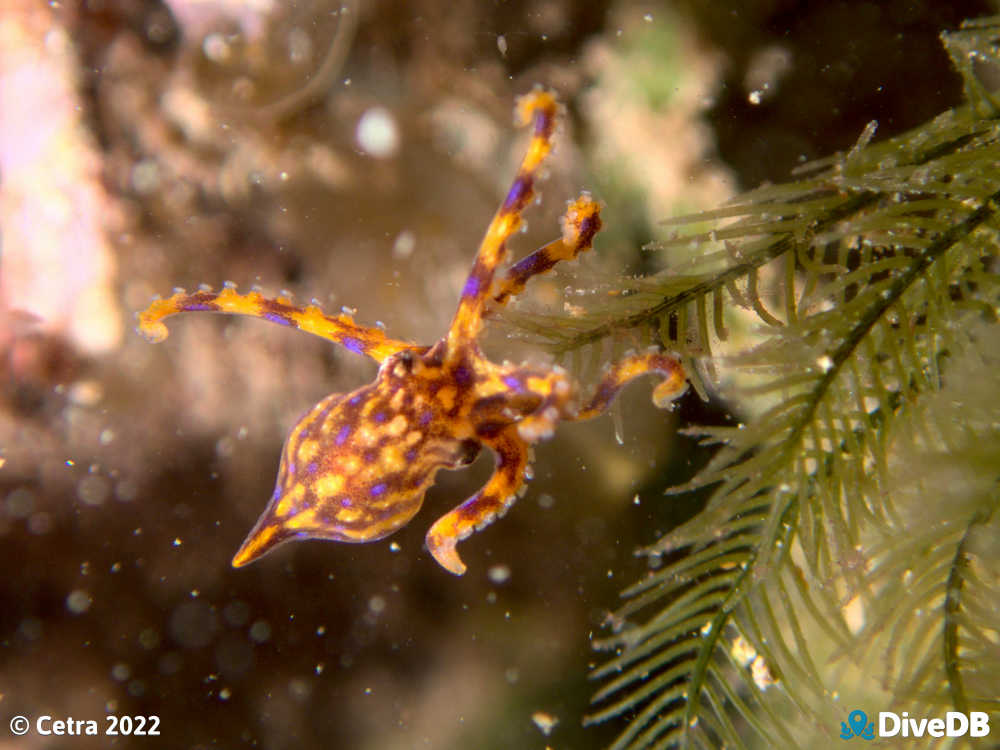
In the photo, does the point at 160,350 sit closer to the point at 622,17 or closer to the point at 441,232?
the point at 441,232

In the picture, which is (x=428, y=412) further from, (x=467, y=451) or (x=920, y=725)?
(x=920, y=725)

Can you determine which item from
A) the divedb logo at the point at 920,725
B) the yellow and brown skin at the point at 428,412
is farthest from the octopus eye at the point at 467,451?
the divedb logo at the point at 920,725

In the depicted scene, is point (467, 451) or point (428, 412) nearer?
point (428, 412)

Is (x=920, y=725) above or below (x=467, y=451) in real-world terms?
below

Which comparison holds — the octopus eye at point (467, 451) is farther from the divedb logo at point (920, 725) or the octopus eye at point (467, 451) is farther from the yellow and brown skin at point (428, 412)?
the divedb logo at point (920, 725)

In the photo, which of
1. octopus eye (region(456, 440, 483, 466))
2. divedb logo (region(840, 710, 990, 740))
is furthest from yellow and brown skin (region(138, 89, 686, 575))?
divedb logo (region(840, 710, 990, 740))

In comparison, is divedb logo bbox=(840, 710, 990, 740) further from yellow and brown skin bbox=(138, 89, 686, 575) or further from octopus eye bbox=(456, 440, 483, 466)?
octopus eye bbox=(456, 440, 483, 466)

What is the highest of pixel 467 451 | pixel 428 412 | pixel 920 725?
pixel 428 412

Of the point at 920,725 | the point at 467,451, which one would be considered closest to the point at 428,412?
the point at 467,451
